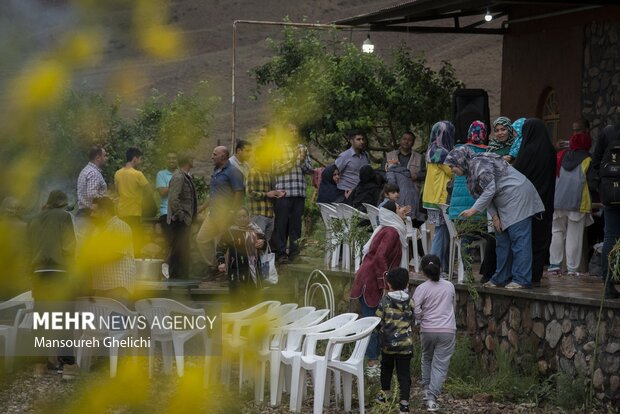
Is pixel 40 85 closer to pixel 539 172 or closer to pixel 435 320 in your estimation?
pixel 435 320

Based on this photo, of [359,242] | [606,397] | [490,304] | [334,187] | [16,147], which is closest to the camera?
[16,147]

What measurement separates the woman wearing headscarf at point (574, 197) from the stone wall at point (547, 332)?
1.54 metres

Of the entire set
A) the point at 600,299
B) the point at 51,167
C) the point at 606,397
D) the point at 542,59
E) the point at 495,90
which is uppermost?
the point at 495,90

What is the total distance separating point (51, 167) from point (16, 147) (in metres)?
0.06

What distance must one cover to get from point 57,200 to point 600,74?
13470mm

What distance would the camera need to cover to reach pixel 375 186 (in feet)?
43.4

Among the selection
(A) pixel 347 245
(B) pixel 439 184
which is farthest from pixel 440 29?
(B) pixel 439 184

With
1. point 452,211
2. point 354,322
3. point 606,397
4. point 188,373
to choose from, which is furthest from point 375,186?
point 188,373

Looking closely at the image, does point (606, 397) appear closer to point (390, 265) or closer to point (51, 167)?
point (390, 265)

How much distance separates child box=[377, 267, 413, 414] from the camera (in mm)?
8891

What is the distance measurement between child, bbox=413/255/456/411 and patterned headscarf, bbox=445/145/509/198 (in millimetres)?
1159

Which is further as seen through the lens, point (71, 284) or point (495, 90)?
point (495, 90)

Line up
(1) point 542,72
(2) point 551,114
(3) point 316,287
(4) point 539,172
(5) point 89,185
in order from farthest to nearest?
1. (1) point 542,72
2. (2) point 551,114
3. (3) point 316,287
4. (4) point 539,172
5. (5) point 89,185

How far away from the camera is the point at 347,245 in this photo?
13383mm
